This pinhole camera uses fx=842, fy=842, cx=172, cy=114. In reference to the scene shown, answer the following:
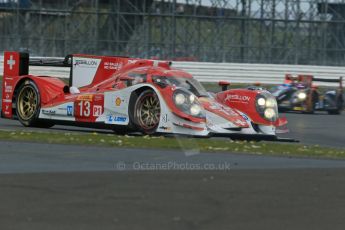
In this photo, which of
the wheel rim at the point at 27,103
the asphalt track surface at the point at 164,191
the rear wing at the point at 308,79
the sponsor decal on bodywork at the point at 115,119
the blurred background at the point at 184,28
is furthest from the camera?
the blurred background at the point at 184,28

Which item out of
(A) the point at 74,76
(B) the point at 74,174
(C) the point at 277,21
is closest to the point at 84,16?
(C) the point at 277,21

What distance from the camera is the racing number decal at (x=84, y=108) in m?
13.4

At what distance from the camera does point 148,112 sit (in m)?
12.7

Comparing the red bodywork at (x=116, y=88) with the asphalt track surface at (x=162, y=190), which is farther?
the red bodywork at (x=116, y=88)

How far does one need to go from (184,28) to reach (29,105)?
81.3 feet

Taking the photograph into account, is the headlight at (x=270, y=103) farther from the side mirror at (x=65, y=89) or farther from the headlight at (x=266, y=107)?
the side mirror at (x=65, y=89)

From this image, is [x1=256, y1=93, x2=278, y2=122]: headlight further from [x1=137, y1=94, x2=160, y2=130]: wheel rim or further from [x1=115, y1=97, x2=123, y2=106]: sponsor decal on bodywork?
[x1=115, y1=97, x2=123, y2=106]: sponsor decal on bodywork

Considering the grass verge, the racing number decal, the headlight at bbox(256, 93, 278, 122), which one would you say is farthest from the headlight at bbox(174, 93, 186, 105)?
the racing number decal

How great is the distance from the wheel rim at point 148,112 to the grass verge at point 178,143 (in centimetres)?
Result: 43

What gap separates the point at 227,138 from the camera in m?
13.5

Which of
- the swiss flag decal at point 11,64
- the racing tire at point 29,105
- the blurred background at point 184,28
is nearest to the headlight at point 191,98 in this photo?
the racing tire at point 29,105

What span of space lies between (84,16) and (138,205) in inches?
1291

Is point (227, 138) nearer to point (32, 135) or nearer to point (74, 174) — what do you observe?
point (32, 135)

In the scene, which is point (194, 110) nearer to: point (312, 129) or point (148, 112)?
point (148, 112)
